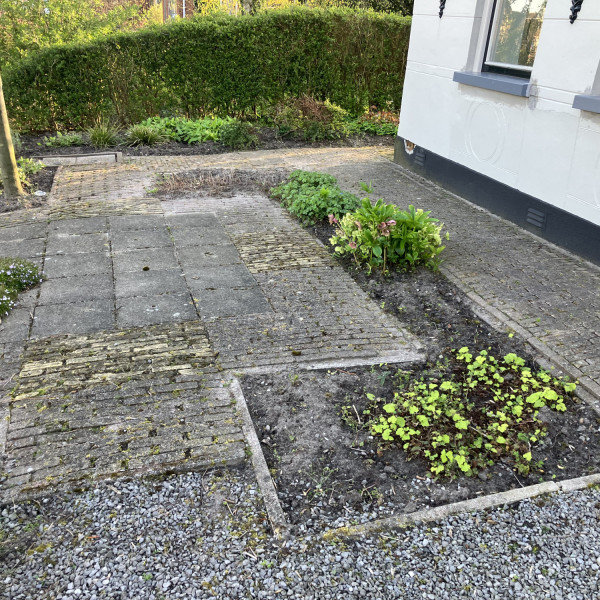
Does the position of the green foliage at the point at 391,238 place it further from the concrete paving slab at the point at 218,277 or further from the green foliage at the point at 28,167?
the green foliage at the point at 28,167

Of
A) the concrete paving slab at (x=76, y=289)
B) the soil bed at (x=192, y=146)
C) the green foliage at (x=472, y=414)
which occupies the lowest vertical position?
the soil bed at (x=192, y=146)

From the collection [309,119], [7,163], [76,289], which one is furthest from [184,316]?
[309,119]

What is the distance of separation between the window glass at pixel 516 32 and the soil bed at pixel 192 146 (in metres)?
4.76

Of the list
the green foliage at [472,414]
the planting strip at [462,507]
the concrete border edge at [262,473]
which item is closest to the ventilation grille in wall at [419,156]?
the green foliage at [472,414]

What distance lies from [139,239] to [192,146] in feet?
17.3

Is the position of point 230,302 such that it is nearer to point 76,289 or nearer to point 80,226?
point 76,289

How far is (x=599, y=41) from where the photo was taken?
559 centimetres

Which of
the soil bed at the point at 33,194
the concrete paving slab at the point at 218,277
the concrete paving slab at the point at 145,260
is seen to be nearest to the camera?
the concrete paving slab at the point at 218,277

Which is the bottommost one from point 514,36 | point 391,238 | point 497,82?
point 391,238

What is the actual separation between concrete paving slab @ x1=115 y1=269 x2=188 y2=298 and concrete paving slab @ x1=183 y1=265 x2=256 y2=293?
11 cm

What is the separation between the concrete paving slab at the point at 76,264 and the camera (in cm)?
555

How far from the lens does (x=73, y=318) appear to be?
471 cm

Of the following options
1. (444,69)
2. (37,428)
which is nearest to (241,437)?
(37,428)

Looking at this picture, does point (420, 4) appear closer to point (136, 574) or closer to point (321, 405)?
point (321, 405)
